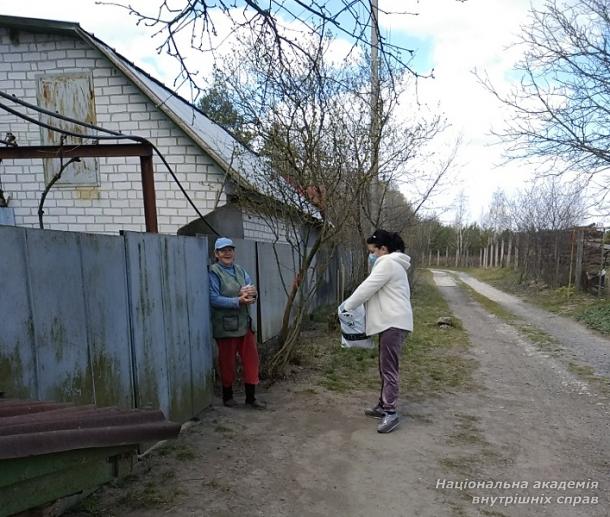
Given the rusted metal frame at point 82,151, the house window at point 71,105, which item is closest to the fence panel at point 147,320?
the rusted metal frame at point 82,151

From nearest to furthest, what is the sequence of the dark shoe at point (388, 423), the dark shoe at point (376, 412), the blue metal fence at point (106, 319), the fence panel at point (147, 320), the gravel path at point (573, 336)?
the blue metal fence at point (106, 319) < the fence panel at point (147, 320) < the dark shoe at point (388, 423) < the dark shoe at point (376, 412) < the gravel path at point (573, 336)

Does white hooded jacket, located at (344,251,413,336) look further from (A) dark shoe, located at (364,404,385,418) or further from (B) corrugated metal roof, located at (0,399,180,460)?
(B) corrugated metal roof, located at (0,399,180,460)

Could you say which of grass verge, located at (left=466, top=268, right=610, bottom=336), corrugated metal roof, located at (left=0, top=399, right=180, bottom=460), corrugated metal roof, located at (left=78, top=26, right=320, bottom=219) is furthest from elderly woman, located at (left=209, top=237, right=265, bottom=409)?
grass verge, located at (left=466, top=268, right=610, bottom=336)

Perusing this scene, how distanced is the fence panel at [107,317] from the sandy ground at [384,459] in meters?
0.63

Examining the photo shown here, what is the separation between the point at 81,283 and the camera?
2766 millimetres

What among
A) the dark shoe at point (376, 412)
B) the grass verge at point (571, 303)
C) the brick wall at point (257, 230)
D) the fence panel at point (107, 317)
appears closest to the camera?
the fence panel at point (107, 317)

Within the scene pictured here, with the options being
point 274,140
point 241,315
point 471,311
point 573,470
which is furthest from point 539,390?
point 471,311

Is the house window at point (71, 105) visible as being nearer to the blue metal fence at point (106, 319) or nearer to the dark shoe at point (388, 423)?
the blue metal fence at point (106, 319)

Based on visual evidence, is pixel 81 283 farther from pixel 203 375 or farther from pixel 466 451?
pixel 466 451

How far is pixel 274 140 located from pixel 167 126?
2801 millimetres

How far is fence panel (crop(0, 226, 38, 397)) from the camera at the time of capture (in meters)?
2.25

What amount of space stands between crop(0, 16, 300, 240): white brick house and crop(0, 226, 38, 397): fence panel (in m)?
4.64

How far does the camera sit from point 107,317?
2992mm

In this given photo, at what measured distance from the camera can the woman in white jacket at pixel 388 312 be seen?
159 inches
